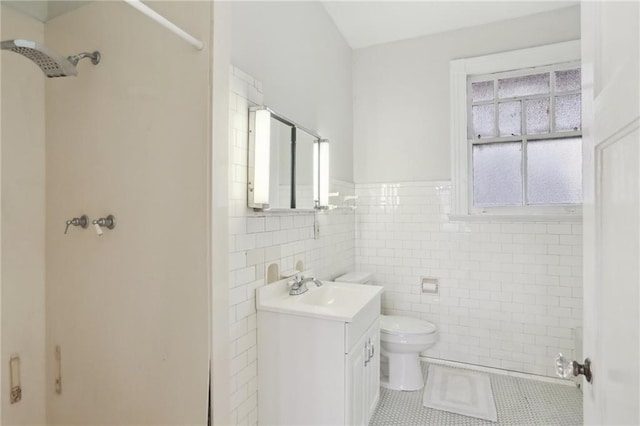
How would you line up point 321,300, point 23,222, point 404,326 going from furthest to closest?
point 404,326 → point 321,300 → point 23,222

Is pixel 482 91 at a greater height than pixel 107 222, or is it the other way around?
pixel 482 91

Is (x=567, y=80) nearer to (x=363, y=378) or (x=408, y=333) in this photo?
(x=408, y=333)

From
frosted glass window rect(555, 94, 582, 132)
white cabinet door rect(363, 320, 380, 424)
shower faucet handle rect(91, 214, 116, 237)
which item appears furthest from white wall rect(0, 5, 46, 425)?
frosted glass window rect(555, 94, 582, 132)

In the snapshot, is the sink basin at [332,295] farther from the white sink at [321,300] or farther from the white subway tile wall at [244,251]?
the white subway tile wall at [244,251]

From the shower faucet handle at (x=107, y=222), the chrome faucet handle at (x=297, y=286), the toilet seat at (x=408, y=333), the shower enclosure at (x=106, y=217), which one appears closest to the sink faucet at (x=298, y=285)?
the chrome faucet handle at (x=297, y=286)

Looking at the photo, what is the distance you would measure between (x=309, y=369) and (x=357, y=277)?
3.78ft

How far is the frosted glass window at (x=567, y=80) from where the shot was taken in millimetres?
2482

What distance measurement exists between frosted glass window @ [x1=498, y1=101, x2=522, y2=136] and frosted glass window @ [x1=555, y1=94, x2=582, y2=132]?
26 centimetres

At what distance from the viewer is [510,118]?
8.75 feet

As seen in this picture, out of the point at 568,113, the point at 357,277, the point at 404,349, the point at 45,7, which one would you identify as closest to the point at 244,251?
the point at 357,277

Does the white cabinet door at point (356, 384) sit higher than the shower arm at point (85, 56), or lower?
lower

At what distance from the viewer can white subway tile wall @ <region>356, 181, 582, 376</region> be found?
8.05 feet

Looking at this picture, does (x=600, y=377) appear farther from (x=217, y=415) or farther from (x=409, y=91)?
(x=409, y=91)

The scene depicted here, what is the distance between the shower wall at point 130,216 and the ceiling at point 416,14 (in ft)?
5.22
